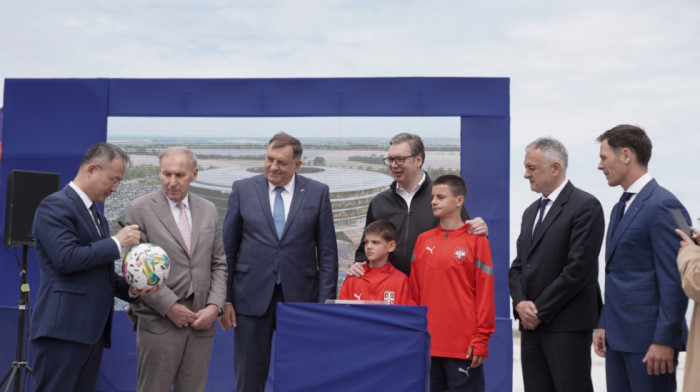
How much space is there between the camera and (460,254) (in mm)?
3547

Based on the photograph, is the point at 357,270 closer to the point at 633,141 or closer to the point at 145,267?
the point at 145,267

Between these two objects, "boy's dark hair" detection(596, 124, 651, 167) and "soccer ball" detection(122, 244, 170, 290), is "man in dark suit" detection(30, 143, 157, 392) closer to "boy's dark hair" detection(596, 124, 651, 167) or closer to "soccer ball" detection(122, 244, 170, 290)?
"soccer ball" detection(122, 244, 170, 290)

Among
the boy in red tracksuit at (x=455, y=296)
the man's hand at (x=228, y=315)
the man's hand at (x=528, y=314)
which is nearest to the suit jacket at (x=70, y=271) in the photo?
the man's hand at (x=228, y=315)

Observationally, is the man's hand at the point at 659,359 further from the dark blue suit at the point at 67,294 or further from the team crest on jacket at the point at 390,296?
the dark blue suit at the point at 67,294

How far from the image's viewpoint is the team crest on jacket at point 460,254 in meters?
3.54

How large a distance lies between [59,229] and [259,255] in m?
1.07

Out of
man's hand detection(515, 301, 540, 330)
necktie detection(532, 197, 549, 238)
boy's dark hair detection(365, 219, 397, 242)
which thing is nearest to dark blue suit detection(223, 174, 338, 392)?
boy's dark hair detection(365, 219, 397, 242)

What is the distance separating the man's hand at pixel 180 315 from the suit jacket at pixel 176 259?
1.3 inches

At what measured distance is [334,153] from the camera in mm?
6082

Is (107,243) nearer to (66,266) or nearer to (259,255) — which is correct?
(66,266)

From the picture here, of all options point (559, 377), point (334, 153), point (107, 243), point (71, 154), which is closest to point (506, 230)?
point (334, 153)

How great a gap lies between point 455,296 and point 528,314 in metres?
0.50

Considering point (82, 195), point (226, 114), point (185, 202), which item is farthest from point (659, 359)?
point (226, 114)

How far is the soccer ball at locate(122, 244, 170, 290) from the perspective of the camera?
324 centimetres
